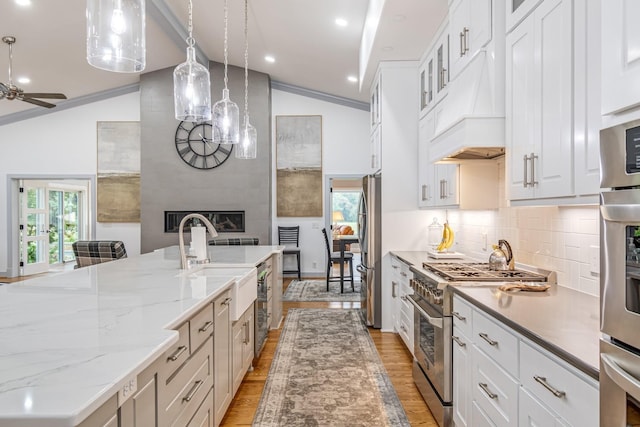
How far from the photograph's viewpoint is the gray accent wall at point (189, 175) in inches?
291

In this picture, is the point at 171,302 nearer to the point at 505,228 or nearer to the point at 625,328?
the point at 625,328

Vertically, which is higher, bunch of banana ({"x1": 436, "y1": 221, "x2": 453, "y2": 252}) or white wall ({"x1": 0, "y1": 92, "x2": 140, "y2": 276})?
white wall ({"x1": 0, "y1": 92, "x2": 140, "y2": 276})

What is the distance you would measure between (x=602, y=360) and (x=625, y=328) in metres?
0.13

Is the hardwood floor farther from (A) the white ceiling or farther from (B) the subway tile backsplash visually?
(A) the white ceiling

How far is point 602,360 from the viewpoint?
100 cm

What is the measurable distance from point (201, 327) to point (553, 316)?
154 cm

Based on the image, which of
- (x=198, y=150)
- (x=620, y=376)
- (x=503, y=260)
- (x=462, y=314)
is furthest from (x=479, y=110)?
(x=198, y=150)

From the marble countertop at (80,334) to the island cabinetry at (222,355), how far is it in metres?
0.14

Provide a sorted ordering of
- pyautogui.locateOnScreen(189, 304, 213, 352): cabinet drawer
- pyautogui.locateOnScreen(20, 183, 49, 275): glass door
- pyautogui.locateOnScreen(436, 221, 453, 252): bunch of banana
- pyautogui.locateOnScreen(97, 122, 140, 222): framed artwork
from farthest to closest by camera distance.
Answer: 1. pyautogui.locateOnScreen(20, 183, 49, 275): glass door
2. pyautogui.locateOnScreen(97, 122, 140, 222): framed artwork
3. pyautogui.locateOnScreen(436, 221, 453, 252): bunch of banana
4. pyautogui.locateOnScreen(189, 304, 213, 352): cabinet drawer

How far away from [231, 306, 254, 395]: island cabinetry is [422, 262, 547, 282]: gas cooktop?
4.55 ft

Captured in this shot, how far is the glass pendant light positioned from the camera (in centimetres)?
162

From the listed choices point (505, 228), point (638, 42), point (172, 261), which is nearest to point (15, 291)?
point (172, 261)

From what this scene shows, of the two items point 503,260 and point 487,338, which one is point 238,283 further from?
point 503,260

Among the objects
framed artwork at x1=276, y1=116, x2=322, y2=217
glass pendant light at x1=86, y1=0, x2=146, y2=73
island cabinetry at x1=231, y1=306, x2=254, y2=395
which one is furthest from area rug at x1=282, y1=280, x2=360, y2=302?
glass pendant light at x1=86, y1=0, x2=146, y2=73
